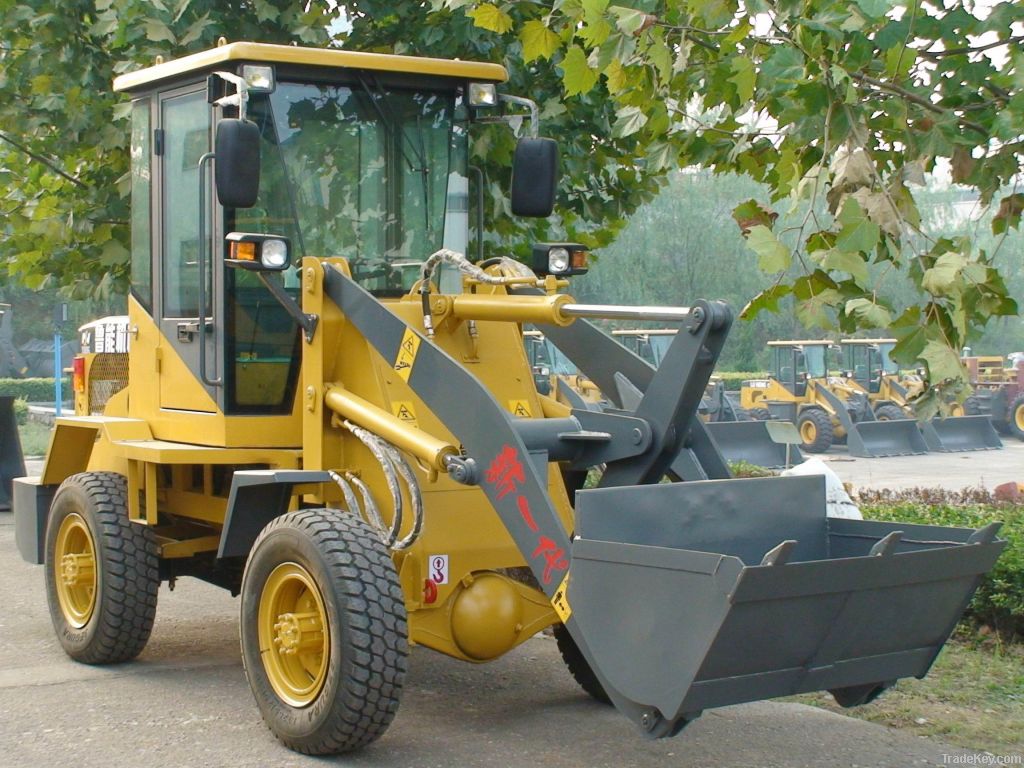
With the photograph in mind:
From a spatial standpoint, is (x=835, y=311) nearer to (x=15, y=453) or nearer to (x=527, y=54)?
(x=527, y=54)

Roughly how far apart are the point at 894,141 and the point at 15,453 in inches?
425

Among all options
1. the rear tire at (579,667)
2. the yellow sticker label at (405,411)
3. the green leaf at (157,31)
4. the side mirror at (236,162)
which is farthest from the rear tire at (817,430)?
the side mirror at (236,162)

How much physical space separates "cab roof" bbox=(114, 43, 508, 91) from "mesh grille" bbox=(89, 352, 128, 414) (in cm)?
160

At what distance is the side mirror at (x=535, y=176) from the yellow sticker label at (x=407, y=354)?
1.41 m

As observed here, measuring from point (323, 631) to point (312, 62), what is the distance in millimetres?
2660

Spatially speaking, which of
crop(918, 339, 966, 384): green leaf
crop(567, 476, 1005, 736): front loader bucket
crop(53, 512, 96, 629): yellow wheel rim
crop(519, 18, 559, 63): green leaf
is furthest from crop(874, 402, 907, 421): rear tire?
crop(918, 339, 966, 384): green leaf

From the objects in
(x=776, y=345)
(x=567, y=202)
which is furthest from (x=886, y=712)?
(x=776, y=345)

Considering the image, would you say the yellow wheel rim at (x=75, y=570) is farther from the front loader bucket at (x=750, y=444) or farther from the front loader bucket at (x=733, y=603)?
the front loader bucket at (x=750, y=444)

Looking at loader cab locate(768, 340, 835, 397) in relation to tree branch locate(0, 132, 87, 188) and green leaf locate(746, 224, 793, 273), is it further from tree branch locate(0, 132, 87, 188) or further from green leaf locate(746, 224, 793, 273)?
green leaf locate(746, 224, 793, 273)

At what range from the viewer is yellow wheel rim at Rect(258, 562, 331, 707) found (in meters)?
5.64

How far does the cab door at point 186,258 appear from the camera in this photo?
673 cm

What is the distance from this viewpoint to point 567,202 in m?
11.0

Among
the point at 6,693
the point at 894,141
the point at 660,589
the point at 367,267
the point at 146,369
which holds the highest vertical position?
the point at 894,141

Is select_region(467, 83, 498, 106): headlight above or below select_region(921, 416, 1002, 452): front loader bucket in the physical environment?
above
